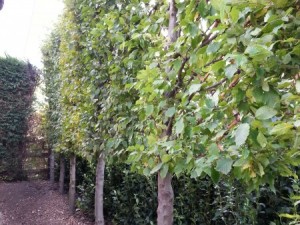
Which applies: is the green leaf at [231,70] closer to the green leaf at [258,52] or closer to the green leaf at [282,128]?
the green leaf at [258,52]

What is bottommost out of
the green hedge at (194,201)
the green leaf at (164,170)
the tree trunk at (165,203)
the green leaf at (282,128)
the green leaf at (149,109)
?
the green hedge at (194,201)

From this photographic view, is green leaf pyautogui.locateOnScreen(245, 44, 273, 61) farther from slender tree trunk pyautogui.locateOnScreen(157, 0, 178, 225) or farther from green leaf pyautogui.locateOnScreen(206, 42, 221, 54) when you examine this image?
slender tree trunk pyautogui.locateOnScreen(157, 0, 178, 225)

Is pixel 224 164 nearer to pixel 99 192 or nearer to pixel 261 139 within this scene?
pixel 261 139

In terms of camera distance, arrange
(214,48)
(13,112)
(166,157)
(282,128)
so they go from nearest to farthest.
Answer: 1. (282,128)
2. (214,48)
3. (166,157)
4. (13,112)

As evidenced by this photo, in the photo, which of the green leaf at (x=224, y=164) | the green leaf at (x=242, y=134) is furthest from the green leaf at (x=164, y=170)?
the green leaf at (x=242, y=134)

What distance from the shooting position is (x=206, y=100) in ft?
2.95

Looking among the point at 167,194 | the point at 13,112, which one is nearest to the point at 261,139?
the point at 167,194

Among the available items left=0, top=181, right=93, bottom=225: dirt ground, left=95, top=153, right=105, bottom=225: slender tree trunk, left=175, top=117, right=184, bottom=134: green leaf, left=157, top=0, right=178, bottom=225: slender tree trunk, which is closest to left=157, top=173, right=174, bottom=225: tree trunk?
left=157, top=0, right=178, bottom=225: slender tree trunk

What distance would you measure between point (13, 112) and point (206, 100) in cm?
739

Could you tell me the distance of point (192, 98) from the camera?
48.0 inches

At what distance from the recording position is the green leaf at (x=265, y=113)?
736 millimetres

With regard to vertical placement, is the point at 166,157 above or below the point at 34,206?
above

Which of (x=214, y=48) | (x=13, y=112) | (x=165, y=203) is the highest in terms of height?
(x=13, y=112)

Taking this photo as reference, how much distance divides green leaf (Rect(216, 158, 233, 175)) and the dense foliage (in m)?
7.31
